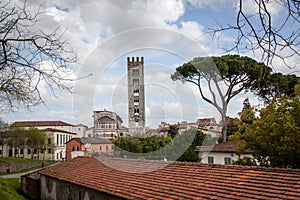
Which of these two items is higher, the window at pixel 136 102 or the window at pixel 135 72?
the window at pixel 135 72

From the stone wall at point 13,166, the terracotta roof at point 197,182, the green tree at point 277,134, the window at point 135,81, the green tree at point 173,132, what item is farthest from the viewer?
the stone wall at point 13,166

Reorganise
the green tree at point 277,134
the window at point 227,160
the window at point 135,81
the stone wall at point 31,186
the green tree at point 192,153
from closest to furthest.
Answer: the green tree at point 277,134 < the window at point 135,81 < the stone wall at point 31,186 < the window at point 227,160 < the green tree at point 192,153

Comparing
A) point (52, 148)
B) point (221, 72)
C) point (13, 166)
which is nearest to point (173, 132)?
point (221, 72)

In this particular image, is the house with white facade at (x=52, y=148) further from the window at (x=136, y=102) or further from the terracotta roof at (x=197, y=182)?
the terracotta roof at (x=197, y=182)

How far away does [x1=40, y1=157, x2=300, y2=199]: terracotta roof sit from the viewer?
8405mm

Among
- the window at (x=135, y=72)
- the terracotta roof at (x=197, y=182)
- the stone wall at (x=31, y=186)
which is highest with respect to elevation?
the window at (x=135, y=72)

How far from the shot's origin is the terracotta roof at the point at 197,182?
8405 millimetres

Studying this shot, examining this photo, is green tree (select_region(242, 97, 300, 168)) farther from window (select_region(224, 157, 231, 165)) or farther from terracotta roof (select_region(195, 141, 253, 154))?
window (select_region(224, 157, 231, 165))

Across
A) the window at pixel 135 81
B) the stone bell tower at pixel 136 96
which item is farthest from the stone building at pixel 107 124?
the window at pixel 135 81

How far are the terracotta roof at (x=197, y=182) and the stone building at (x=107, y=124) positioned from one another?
1.92 metres

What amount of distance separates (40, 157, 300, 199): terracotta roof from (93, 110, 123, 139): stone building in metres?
1.92

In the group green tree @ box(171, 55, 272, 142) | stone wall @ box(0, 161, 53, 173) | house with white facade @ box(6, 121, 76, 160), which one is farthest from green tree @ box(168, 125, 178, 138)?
house with white facade @ box(6, 121, 76, 160)

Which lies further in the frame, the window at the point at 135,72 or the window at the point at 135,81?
the window at the point at 135,81

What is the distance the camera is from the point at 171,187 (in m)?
10.2
